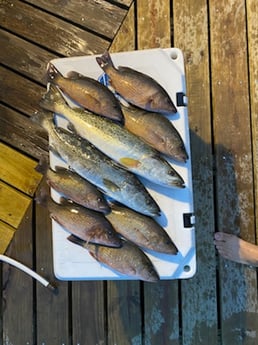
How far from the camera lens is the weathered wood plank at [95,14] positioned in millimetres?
1784

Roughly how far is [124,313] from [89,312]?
124 millimetres

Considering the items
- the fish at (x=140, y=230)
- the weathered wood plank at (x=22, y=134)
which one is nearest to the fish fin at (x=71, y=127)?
the fish at (x=140, y=230)

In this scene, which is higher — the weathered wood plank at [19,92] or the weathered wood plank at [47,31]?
the weathered wood plank at [47,31]

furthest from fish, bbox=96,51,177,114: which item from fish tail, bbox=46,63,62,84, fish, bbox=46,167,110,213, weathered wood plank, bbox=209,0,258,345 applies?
weathered wood plank, bbox=209,0,258,345

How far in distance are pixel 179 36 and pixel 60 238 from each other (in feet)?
2.77

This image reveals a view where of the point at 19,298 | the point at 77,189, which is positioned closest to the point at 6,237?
the point at 19,298

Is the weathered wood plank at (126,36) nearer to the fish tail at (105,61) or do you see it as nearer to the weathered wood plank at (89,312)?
the fish tail at (105,61)

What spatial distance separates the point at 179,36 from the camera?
1.74 metres

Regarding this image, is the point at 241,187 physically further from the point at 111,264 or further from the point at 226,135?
the point at 111,264

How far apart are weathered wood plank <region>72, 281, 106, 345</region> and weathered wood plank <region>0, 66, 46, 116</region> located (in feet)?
2.16

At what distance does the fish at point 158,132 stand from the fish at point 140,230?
0.59ft

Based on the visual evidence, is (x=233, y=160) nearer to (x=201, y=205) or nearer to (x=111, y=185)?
(x=201, y=205)

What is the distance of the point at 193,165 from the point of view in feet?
5.56

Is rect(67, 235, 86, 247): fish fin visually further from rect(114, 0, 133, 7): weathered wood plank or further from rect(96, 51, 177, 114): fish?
rect(114, 0, 133, 7): weathered wood plank
